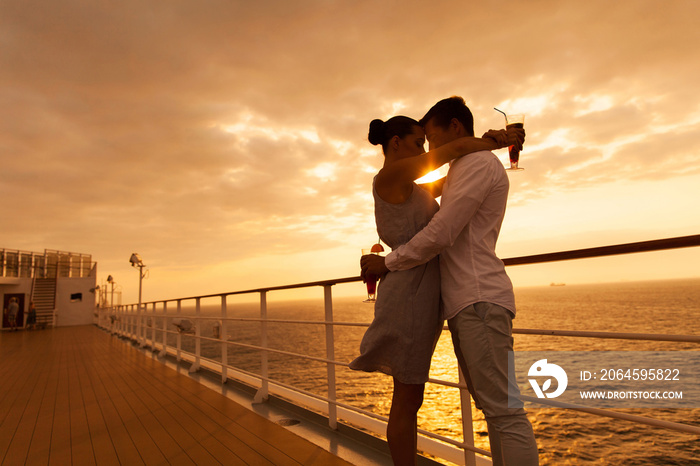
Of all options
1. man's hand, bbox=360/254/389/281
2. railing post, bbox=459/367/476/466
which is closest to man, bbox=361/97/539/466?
man's hand, bbox=360/254/389/281

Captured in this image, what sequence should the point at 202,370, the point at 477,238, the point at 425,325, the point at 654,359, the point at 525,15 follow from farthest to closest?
the point at 654,359, the point at 525,15, the point at 202,370, the point at 425,325, the point at 477,238

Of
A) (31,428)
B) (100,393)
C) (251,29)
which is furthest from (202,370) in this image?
(251,29)

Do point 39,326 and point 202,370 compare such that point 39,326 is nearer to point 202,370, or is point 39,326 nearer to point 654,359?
point 202,370

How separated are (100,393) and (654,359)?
39.8 metres

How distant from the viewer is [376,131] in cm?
117

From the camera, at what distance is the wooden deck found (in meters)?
2.04

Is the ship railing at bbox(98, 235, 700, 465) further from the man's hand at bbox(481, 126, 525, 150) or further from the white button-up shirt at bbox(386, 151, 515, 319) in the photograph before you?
the man's hand at bbox(481, 126, 525, 150)

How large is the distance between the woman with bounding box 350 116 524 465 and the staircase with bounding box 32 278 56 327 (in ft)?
92.6

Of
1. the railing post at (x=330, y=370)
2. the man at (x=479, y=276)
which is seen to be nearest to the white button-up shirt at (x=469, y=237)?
the man at (x=479, y=276)

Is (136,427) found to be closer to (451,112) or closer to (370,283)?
(370,283)

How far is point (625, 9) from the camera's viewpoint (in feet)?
Answer: 35.3

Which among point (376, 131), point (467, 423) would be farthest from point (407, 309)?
point (467, 423)

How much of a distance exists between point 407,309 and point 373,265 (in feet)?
0.57

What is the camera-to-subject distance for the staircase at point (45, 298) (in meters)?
23.0
